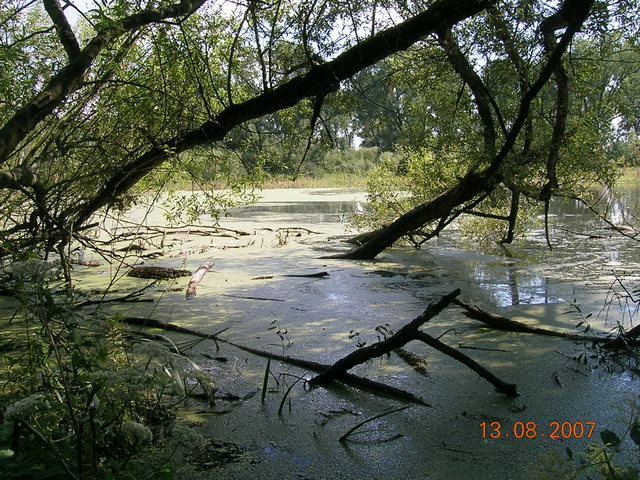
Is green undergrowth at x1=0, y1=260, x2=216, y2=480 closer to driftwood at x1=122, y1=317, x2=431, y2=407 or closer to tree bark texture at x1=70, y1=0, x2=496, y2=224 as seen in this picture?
driftwood at x1=122, y1=317, x2=431, y2=407

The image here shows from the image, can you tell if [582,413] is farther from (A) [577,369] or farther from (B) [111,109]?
(B) [111,109]

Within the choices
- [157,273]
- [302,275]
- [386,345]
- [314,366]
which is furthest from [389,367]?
[157,273]

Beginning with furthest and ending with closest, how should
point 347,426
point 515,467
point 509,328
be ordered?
point 509,328 → point 347,426 → point 515,467

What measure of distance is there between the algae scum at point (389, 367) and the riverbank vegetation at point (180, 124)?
1.14 ft

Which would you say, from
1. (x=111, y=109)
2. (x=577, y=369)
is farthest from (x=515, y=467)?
(x=111, y=109)

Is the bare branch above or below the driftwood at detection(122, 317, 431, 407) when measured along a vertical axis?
above

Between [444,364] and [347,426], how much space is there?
84cm

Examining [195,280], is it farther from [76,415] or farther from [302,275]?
[76,415]

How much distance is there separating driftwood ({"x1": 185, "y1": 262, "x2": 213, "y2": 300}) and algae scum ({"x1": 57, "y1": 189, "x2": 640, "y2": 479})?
80mm

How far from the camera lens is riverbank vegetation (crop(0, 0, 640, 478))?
164 centimetres

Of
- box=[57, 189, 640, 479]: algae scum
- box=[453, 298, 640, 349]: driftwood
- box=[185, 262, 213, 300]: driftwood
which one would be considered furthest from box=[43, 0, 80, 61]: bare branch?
box=[453, 298, 640, 349]: driftwood

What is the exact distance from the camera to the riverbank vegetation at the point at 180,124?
5.39 feet

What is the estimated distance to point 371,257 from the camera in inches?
248
